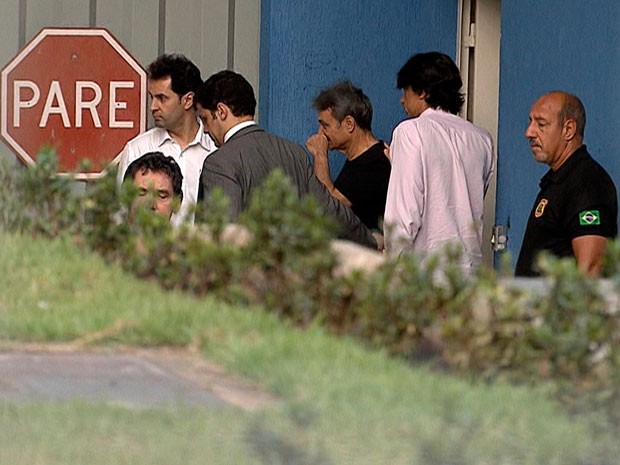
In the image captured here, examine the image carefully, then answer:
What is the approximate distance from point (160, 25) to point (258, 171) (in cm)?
250

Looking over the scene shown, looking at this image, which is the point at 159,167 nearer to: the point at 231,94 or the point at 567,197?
the point at 231,94

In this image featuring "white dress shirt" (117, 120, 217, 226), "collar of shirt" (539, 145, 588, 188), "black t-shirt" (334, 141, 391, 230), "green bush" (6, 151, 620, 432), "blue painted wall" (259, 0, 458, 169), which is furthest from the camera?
"blue painted wall" (259, 0, 458, 169)

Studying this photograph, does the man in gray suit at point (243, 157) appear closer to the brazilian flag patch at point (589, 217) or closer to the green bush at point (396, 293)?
the brazilian flag patch at point (589, 217)

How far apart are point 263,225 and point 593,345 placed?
81 cm

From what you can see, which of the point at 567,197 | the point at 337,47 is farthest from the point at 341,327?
the point at 337,47

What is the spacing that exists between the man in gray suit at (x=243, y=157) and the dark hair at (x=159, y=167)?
0.14 metres

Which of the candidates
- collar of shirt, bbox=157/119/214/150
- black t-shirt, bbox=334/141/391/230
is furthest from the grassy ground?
black t-shirt, bbox=334/141/391/230

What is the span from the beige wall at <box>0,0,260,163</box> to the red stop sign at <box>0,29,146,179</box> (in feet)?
3.66

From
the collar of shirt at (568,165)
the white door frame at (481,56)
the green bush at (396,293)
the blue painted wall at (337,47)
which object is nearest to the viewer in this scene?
the green bush at (396,293)

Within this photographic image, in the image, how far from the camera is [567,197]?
5.71 meters

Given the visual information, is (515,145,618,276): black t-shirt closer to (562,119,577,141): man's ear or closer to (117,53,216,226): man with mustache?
(562,119,577,141): man's ear

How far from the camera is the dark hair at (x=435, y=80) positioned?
A: 6375mm

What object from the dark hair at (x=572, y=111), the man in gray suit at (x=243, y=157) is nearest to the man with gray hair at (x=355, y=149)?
the man in gray suit at (x=243, y=157)

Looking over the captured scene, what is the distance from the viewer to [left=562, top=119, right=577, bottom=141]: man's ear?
5841 mm
